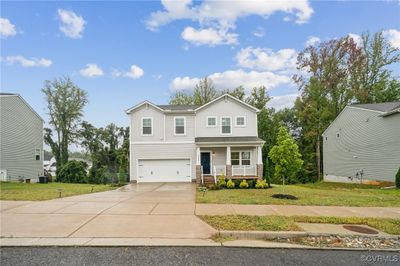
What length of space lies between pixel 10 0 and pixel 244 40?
14666 millimetres

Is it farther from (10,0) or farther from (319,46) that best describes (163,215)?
(319,46)

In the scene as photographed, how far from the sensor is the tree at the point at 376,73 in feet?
96.5

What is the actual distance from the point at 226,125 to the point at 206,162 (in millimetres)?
3406

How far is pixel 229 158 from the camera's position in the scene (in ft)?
58.5

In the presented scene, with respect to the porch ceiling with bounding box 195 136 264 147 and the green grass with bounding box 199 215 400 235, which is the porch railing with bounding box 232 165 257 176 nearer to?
the porch ceiling with bounding box 195 136 264 147

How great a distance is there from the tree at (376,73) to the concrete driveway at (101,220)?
30302mm

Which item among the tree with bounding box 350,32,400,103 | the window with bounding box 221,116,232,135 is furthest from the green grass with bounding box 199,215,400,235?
the tree with bounding box 350,32,400,103

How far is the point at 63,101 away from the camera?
122 feet

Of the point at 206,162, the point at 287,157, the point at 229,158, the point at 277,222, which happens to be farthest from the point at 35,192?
the point at 287,157

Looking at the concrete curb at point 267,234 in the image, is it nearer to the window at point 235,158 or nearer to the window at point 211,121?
the window at point 235,158

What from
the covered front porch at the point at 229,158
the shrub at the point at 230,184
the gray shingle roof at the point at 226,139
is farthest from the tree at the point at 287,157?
the gray shingle roof at the point at 226,139

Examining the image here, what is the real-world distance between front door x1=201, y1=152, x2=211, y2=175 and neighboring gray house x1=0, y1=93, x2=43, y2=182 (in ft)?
54.4

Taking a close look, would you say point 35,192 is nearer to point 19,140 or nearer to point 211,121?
point 211,121

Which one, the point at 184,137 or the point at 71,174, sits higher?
the point at 184,137
